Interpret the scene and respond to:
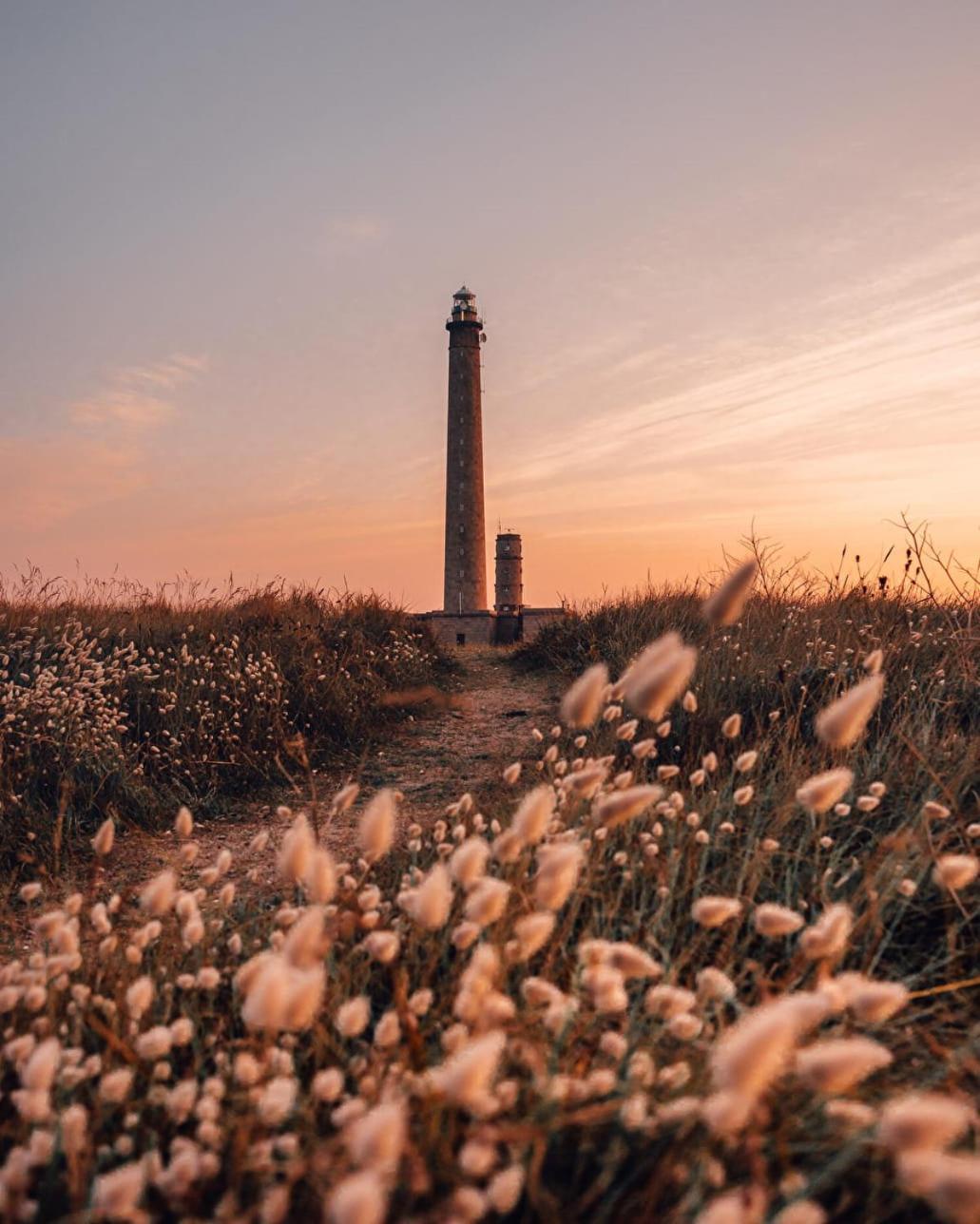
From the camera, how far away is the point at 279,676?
27.2ft

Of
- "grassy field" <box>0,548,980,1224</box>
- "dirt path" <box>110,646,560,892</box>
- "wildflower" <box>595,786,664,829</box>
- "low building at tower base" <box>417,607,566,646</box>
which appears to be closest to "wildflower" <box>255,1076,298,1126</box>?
"grassy field" <box>0,548,980,1224</box>

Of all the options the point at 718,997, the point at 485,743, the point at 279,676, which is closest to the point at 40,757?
the point at 279,676

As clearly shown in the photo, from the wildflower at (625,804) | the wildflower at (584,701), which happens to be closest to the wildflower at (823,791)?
the wildflower at (625,804)

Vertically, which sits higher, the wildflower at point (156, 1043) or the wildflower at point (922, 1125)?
the wildflower at point (922, 1125)

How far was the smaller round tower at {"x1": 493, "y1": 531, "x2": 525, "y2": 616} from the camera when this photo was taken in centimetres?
2738

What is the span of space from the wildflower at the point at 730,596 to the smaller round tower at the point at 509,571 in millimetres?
25407

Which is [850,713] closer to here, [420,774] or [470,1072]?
[470,1072]

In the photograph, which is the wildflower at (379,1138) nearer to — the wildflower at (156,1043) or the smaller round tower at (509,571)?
the wildflower at (156,1043)

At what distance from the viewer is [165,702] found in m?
7.69

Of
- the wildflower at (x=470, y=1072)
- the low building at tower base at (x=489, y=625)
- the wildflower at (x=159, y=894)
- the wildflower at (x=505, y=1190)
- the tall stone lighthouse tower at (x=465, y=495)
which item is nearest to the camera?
the wildflower at (x=470, y=1072)

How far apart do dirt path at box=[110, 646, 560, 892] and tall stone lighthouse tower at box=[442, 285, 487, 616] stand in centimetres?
1494

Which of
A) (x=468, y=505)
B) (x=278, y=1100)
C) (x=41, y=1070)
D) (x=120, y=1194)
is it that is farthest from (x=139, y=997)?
(x=468, y=505)

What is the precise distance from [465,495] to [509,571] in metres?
2.53

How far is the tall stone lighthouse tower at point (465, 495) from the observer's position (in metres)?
26.6
